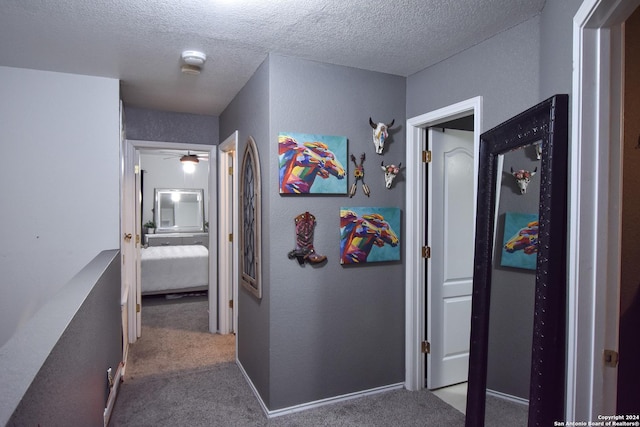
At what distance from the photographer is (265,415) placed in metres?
2.61

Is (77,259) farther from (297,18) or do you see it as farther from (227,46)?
(297,18)

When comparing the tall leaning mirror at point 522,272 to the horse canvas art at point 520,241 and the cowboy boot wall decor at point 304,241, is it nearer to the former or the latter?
the horse canvas art at point 520,241

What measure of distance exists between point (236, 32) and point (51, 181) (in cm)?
185

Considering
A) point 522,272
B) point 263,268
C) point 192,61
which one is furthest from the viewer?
point 263,268

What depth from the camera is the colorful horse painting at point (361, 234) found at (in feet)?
9.06

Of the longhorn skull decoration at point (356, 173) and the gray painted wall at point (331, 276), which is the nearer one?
the gray painted wall at point (331, 276)

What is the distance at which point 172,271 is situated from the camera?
5.79m

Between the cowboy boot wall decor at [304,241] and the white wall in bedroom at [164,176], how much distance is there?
6179 mm

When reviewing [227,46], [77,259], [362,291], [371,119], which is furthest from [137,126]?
[362,291]

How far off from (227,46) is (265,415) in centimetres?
243

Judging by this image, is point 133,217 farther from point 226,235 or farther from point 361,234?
point 361,234

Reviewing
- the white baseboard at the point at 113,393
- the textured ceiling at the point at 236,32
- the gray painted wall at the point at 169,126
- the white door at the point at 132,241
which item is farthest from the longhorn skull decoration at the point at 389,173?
the white door at the point at 132,241

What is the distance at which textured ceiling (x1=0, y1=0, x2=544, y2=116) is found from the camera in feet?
6.38

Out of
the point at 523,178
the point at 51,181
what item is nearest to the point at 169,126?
the point at 51,181
